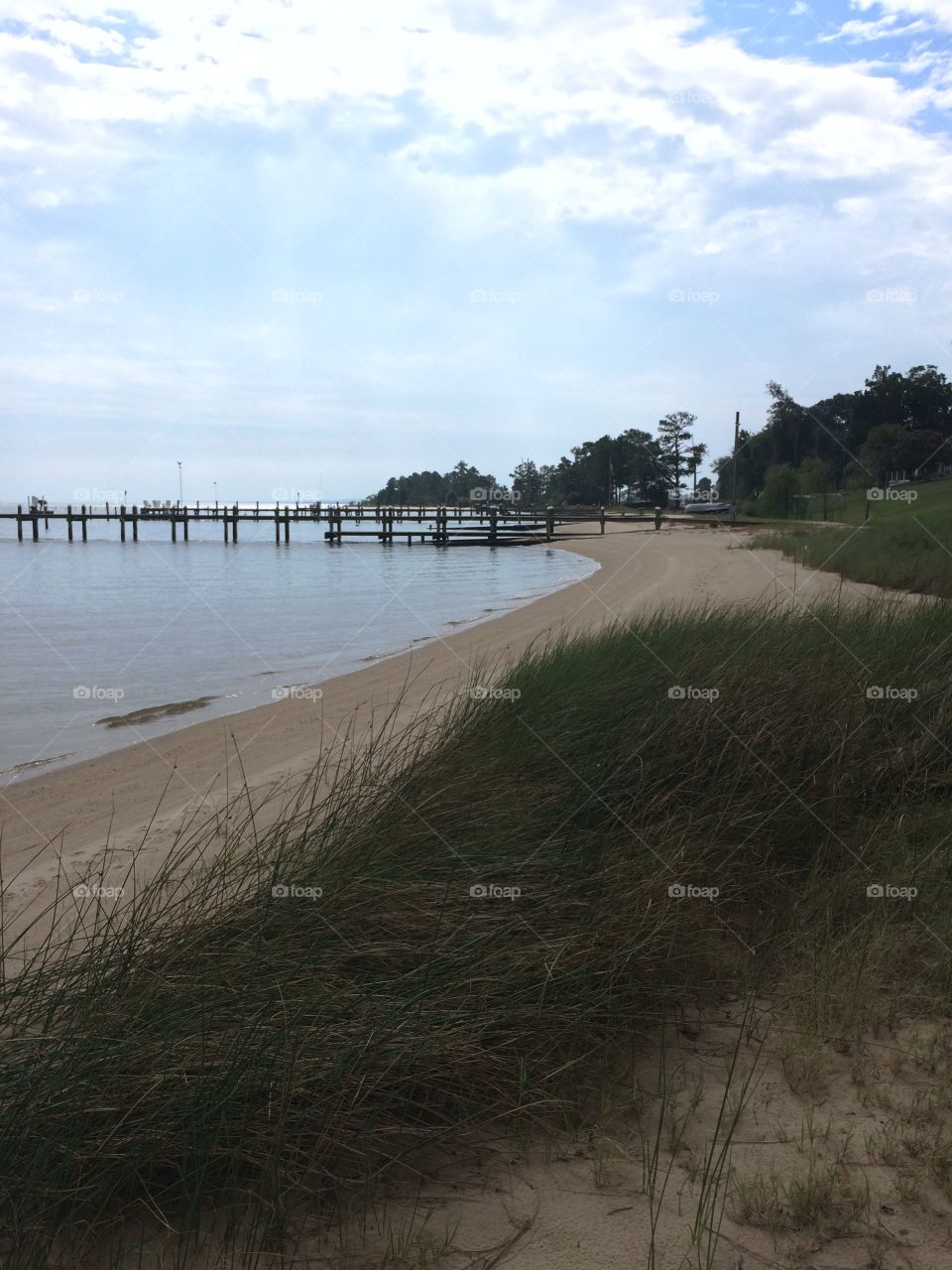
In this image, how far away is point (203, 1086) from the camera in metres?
2.65

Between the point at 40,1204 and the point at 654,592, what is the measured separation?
21.2m

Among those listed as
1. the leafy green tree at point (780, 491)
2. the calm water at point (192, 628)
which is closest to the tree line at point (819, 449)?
the leafy green tree at point (780, 491)

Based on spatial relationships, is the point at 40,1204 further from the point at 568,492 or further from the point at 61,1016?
the point at 568,492
